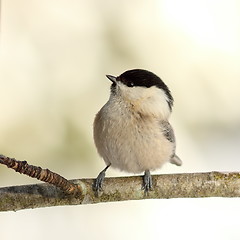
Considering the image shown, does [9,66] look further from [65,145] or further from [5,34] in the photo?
[65,145]

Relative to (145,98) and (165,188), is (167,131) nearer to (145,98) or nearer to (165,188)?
(145,98)

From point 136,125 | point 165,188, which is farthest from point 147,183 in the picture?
point 136,125

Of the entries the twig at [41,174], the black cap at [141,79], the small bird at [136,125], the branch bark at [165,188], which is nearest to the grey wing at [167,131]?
the small bird at [136,125]

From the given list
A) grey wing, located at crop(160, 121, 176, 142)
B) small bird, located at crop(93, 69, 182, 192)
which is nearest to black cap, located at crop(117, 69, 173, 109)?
small bird, located at crop(93, 69, 182, 192)

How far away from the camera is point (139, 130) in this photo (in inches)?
66.6

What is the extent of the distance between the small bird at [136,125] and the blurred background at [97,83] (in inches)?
21.2

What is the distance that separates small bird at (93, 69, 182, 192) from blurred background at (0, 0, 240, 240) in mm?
538

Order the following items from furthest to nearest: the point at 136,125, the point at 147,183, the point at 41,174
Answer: the point at 136,125
the point at 147,183
the point at 41,174

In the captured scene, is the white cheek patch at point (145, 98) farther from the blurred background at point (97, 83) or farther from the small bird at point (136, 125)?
the blurred background at point (97, 83)

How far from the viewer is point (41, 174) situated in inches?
47.8

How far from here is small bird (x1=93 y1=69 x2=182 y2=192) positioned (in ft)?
5.53

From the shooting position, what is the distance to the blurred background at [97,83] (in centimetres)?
227

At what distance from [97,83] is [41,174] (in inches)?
48.1

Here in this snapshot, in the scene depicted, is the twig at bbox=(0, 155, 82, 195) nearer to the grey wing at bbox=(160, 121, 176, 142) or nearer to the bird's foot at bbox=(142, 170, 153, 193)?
the bird's foot at bbox=(142, 170, 153, 193)
